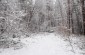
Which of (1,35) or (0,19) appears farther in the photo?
(1,35)

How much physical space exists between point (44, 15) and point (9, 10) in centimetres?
2425

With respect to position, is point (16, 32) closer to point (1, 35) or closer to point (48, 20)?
point (1, 35)

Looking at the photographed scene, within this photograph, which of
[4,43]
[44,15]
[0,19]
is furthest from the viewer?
[44,15]

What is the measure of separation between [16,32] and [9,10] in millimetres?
1996

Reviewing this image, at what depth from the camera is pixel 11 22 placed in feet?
31.5

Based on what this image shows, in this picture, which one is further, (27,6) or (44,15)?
(44,15)

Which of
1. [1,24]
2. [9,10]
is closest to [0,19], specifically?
[1,24]

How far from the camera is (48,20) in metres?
34.6

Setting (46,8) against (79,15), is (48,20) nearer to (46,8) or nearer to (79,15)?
(46,8)

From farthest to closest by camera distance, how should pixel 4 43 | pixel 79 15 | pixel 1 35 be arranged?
pixel 79 15 < pixel 4 43 < pixel 1 35

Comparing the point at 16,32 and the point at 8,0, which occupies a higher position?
the point at 8,0

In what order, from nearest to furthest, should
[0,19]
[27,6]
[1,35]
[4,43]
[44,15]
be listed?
1. [0,19]
2. [1,35]
3. [4,43]
4. [27,6]
5. [44,15]

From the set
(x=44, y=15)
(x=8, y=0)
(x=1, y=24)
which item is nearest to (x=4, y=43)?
(x=1, y=24)

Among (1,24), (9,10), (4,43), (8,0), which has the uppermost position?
(8,0)
